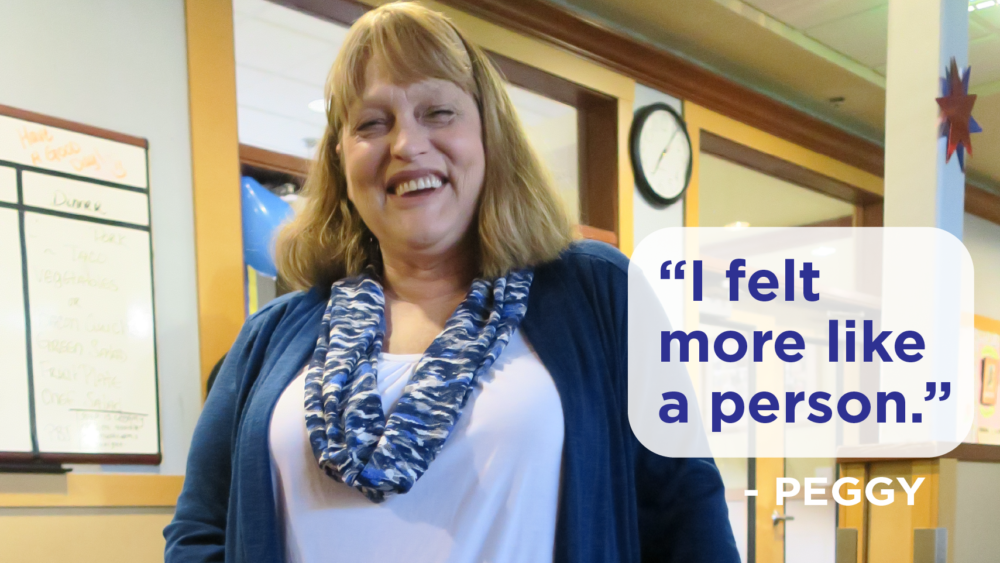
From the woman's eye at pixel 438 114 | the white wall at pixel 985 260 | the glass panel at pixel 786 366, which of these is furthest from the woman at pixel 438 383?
the white wall at pixel 985 260

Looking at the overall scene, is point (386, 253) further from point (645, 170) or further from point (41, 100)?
point (645, 170)

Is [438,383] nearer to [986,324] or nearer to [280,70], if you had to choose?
[280,70]

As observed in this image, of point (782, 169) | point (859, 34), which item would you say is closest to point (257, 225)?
point (859, 34)

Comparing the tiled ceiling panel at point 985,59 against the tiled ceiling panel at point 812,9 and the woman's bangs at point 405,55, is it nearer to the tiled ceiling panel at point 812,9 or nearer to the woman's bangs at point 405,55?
the tiled ceiling panel at point 812,9

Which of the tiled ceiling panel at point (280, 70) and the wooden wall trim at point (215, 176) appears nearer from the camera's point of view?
the wooden wall trim at point (215, 176)

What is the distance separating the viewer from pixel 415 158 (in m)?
0.88

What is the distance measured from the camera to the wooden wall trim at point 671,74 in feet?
9.51

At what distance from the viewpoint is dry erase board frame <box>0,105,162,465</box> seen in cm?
181

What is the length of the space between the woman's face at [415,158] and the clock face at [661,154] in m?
2.49

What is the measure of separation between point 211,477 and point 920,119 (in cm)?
138

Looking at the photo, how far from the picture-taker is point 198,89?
2.16 meters

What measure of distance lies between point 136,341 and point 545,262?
55.1 inches

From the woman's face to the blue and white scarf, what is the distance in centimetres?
9

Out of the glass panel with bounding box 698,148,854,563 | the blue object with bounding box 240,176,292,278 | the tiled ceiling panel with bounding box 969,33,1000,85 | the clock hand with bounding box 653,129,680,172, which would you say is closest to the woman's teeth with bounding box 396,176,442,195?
the blue object with bounding box 240,176,292,278
